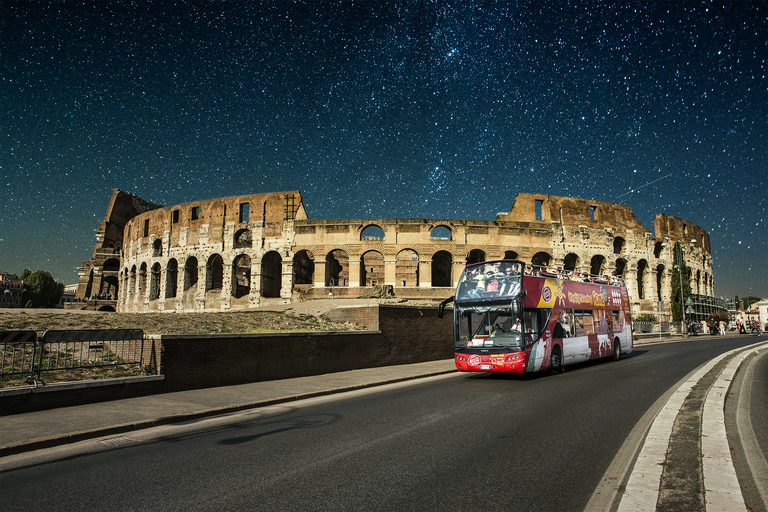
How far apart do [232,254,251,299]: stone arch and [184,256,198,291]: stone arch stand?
12.4 ft

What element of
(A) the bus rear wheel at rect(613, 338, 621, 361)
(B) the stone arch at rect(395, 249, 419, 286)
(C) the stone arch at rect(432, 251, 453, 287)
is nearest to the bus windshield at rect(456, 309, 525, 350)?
(A) the bus rear wheel at rect(613, 338, 621, 361)

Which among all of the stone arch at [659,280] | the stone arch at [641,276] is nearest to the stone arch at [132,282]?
the stone arch at [641,276]

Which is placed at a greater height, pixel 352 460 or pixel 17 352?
pixel 17 352

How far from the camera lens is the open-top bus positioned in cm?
1197

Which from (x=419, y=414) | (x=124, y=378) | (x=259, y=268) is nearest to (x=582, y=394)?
(x=419, y=414)

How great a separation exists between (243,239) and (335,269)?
9389mm

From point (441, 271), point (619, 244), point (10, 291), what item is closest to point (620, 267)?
point (619, 244)

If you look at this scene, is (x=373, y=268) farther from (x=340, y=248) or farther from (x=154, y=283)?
(x=154, y=283)

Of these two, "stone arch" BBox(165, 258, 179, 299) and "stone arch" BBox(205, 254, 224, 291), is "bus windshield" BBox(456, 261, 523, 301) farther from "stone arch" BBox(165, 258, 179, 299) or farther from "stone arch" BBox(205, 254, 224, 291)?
"stone arch" BBox(165, 258, 179, 299)

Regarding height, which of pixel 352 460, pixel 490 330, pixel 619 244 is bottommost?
pixel 352 460

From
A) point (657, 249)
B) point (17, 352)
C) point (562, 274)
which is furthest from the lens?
point (657, 249)

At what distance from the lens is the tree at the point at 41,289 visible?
73.4 metres

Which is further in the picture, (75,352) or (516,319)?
(516,319)

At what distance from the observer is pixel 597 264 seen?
41.3m
